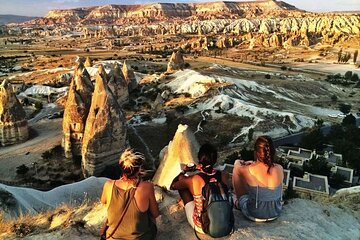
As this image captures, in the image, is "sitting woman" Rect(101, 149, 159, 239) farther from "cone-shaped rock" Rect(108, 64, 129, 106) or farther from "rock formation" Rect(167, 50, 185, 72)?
"rock formation" Rect(167, 50, 185, 72)

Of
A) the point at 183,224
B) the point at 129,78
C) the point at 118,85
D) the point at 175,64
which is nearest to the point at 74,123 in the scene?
the point at 118,85

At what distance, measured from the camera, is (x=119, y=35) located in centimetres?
14000

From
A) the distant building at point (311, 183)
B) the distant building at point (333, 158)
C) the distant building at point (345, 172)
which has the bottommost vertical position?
the distant building at point (333, 158)

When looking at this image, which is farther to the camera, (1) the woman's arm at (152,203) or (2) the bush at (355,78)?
(2) the bush at (355,78)

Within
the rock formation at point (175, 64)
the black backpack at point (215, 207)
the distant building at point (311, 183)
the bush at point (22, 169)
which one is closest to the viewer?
the black backpack at point (215, 207)

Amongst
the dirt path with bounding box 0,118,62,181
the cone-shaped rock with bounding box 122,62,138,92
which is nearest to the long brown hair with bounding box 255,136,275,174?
the dirt path with bounding box 0,118,62,181

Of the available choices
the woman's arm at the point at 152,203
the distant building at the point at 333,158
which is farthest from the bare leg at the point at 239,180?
the distant building at the point at 333,158

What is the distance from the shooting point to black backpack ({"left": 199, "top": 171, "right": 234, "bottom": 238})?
5078 mm

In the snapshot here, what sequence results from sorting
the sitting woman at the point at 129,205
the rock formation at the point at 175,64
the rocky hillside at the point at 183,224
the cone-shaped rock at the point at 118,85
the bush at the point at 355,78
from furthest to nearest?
the bush at the point at 355,78 → the rock formation at the point at 175,64 → the cone-shaped rock at the point at 118,85 → the rocky hillside at the point at 183,224 → the sitting woman at the point at 129,205

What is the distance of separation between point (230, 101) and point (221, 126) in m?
4.13

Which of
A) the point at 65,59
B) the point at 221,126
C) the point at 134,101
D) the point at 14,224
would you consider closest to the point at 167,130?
the point at 221,126

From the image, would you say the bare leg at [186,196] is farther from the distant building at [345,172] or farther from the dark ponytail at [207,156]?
the distant building at [345,172]

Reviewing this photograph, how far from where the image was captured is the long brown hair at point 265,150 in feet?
17.5

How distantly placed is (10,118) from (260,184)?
2090 cm
